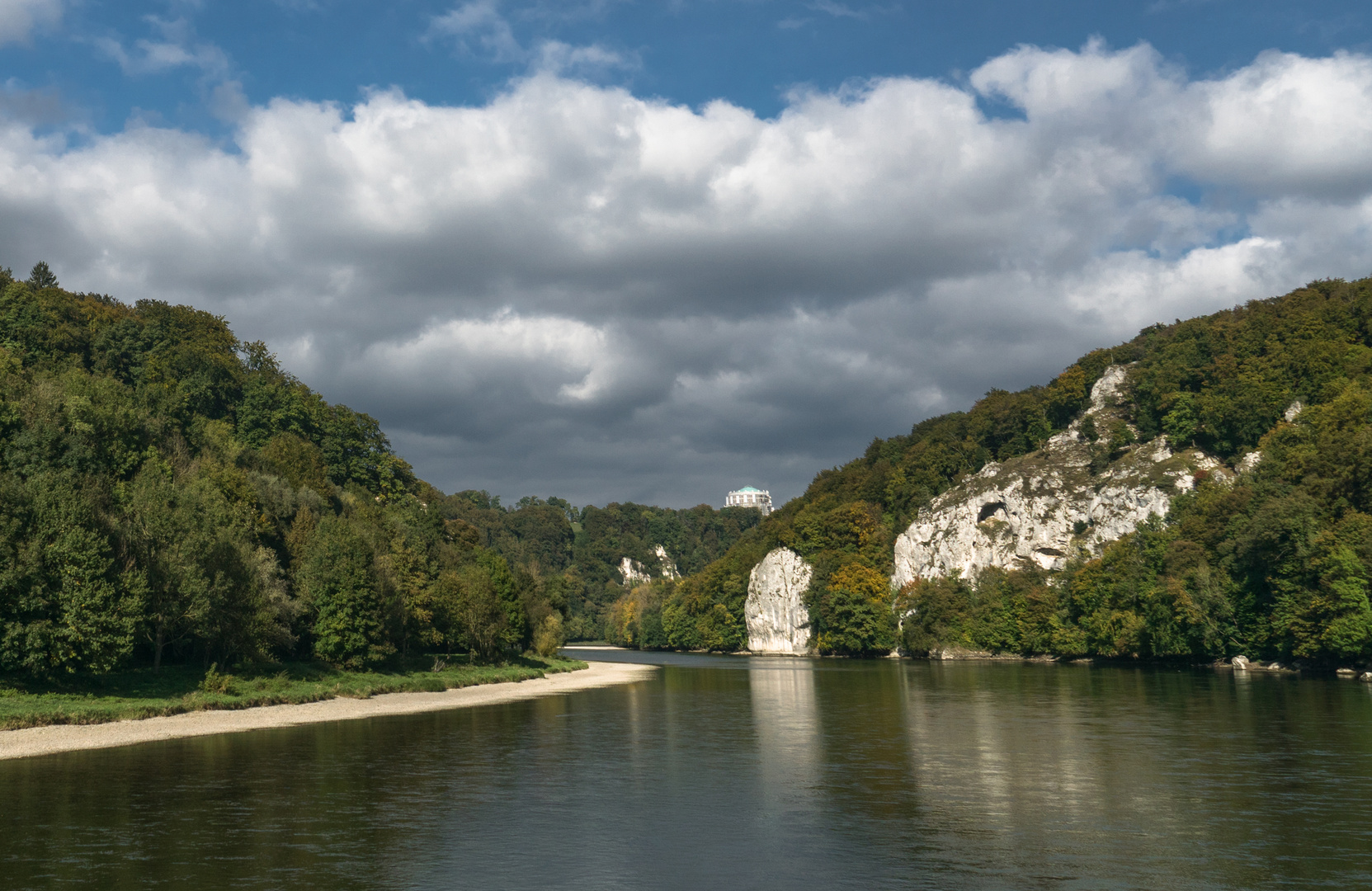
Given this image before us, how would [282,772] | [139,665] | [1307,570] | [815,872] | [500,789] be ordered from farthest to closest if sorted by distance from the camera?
[1307,570]
[139,665]
[282,772]
[500,789]
[815,872]

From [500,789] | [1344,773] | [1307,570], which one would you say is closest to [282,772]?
[500,789]

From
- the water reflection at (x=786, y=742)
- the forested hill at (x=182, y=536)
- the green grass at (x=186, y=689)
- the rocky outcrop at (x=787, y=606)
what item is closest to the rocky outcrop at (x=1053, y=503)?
the rocky outcrop at (x=787, y=606)

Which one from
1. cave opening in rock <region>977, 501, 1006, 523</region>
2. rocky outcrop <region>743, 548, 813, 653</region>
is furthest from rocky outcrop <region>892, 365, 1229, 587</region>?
rocky outcrop <region>743, 548, 813, 653</region>

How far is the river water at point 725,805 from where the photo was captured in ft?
71.0

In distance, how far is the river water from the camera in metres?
21.6

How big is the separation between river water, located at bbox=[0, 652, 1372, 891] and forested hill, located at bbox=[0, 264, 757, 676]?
43.2 ft

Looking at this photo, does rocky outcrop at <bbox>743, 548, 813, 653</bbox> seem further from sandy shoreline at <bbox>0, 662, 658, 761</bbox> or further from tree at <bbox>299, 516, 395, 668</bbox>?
tree at <bbox>299, 516, 395, 668</bbox>

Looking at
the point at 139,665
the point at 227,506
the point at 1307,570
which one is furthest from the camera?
the point at 1307,570

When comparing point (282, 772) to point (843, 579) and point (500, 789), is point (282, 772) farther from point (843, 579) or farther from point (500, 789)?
point (843, 579)

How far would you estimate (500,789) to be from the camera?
107 ft

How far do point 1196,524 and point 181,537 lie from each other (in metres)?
102

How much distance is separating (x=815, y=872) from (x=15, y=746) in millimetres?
36811

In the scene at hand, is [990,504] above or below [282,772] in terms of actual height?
above

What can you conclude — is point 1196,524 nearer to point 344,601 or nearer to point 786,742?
point 786,742
